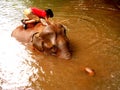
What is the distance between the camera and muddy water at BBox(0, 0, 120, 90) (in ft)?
17.4

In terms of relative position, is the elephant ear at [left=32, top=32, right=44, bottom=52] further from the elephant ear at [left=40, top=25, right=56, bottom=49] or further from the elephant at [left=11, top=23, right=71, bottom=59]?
the elephant ear at [left=40, top=25, right=56, bottom=49]

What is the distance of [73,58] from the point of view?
6.20 metres

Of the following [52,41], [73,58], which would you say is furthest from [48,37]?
[73,58]

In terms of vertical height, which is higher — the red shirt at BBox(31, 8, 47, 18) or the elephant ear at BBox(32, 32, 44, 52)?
the red shirt at BBox(31, 8, 47, 18)

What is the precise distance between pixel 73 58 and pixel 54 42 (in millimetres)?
567

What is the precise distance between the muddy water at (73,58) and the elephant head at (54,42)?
16 centimetres

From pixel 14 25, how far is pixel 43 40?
214 cm

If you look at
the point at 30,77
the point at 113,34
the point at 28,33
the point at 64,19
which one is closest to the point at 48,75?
the point at 30,77

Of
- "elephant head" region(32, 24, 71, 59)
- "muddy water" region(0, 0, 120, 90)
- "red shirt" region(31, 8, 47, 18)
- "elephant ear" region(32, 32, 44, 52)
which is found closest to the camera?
"muddy water" region(0, 0, 120, 90)

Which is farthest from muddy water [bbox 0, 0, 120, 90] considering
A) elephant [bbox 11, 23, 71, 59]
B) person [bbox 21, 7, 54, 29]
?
person [bbox 21, 7, 54, 29]

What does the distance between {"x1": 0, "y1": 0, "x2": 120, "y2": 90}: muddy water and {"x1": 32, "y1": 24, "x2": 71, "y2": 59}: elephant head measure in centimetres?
16

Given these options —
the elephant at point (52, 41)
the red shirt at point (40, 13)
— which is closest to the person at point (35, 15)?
the red shirt at point (40, 13)

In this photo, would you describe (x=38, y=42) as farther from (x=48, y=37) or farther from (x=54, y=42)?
(x=54, y=42)

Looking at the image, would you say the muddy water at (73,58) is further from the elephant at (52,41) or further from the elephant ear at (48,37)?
the elephant ear at (48,37)
